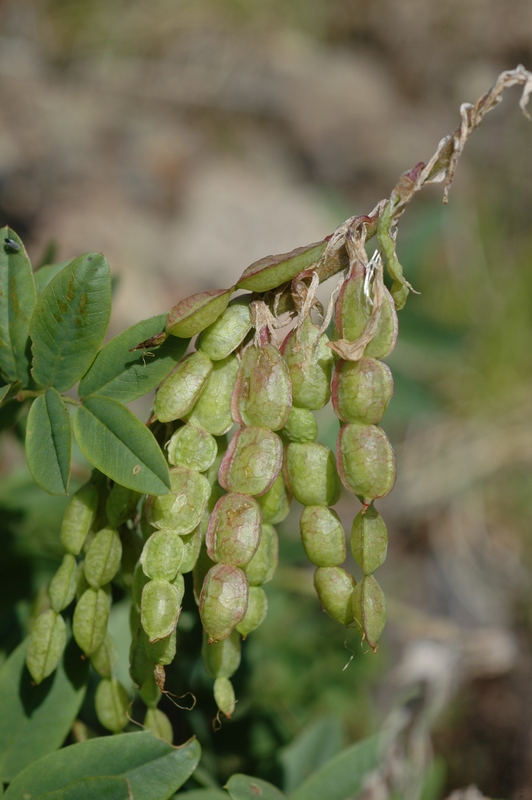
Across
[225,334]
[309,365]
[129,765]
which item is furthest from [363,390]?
[129,765]

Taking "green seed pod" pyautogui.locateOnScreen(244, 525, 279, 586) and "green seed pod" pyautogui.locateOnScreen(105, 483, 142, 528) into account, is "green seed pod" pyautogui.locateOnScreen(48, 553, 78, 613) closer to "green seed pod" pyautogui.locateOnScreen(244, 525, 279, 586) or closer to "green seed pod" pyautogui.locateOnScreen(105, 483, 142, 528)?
"green seed pod" pyautogui.locateOnScreen(105, 483, 142, 528)

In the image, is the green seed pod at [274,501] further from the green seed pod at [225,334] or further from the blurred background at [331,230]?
the blurred background at [331,230]

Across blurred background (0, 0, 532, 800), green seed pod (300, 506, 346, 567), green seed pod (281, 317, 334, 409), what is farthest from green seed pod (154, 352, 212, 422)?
blurred background (0, 0, 532, 800)

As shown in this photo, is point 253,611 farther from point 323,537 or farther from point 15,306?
point 15,306

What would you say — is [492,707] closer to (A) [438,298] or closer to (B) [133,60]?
(A) [438,298]

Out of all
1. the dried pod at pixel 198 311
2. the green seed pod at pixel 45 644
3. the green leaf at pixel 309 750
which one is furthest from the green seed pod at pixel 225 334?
the green leaf at pixel 309 750
